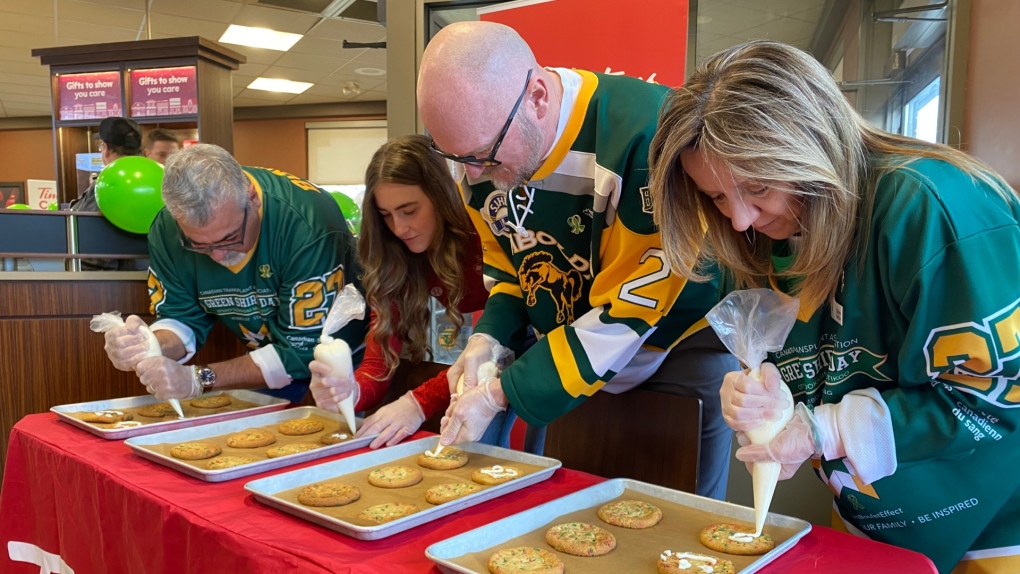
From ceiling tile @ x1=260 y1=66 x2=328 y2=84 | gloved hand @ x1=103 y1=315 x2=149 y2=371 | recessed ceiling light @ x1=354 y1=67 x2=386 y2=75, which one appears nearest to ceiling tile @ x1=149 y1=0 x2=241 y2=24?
ceiling tile @ x1=260 y1=66 x2=328 y2=84

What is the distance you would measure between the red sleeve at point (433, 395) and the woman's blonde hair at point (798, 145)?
0.91 meters

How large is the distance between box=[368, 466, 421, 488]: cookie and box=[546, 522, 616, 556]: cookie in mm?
373

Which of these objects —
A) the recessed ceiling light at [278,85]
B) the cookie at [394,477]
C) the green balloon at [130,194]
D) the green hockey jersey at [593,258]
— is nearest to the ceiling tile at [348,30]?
the recessed ceiling light at [278,85]

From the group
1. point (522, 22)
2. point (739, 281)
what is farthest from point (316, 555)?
point (522, 22)

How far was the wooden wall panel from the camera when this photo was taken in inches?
113

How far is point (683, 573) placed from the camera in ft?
3.32

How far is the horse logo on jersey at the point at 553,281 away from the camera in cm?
170

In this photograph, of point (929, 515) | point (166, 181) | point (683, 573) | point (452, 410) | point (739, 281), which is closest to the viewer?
point (683, 573)

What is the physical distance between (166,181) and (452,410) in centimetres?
116

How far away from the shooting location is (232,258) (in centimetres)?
231

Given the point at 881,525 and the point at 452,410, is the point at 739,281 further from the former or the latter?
the point at 452,410

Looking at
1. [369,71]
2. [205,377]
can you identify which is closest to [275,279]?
[205,377]

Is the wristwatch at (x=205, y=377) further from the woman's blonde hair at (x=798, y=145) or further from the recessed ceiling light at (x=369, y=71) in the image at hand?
the recessed ceiling light at (x=369, y=71)

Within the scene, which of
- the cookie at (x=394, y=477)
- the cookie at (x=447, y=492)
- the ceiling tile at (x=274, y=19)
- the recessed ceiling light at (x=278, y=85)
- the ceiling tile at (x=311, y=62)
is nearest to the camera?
the cookie at (x=447, y=492)
